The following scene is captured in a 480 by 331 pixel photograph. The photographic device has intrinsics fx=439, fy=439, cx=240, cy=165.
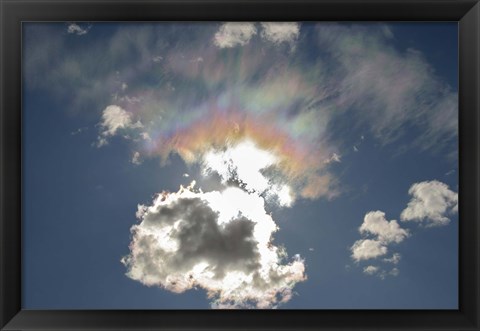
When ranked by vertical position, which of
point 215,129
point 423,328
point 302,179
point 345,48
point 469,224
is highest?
point 345,48

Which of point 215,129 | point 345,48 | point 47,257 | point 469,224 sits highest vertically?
point 345,48

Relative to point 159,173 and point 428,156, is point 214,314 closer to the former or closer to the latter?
point 159,173

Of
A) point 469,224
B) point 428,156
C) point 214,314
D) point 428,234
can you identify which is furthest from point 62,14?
point 469,224

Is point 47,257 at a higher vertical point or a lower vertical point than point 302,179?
lower

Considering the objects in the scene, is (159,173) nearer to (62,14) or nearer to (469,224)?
(62,14)

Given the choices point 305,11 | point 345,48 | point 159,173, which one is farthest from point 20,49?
point 345,48

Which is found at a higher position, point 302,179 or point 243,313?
point 302,179
